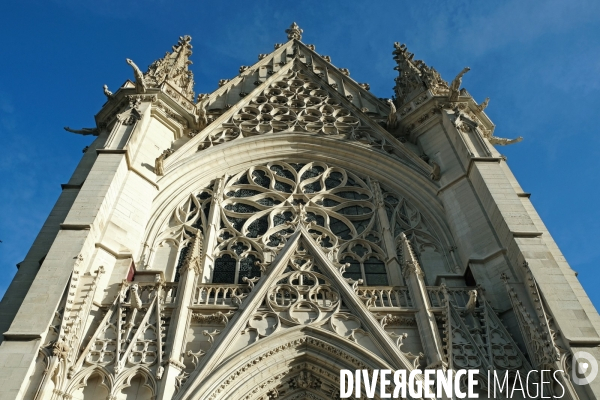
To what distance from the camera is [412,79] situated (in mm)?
18391

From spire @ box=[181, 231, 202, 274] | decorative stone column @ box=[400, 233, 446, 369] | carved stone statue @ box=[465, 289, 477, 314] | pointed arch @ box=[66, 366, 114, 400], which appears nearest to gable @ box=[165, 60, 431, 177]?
spire @ box=[181, 231, 202, 274]

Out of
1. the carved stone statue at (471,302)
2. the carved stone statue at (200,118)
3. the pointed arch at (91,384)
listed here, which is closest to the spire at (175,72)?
the carved stone statue at (200,118)

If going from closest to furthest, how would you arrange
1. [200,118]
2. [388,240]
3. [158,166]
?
[388,240] → [158,166] → [200,118]

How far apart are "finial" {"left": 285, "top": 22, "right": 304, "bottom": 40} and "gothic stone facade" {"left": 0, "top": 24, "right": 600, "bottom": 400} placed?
6138 mm

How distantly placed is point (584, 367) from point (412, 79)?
37.6 feet

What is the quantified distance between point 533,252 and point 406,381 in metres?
3.55

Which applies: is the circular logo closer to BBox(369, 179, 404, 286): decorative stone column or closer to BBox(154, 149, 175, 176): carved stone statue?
BBox(369, 179, 404, 286): decorative stone column

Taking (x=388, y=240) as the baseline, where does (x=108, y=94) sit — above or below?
above

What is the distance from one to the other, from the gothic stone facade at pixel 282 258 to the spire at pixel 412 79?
117 mm

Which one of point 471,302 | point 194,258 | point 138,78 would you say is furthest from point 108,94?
point 471,302

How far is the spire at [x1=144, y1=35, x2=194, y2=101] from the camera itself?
17.1m

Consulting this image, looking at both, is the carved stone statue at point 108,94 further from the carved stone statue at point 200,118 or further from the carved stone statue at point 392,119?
the carved stone statue at point 392,119

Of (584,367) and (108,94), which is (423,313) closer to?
(584,367)

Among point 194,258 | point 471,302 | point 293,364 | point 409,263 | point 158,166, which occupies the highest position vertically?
point 158,166
